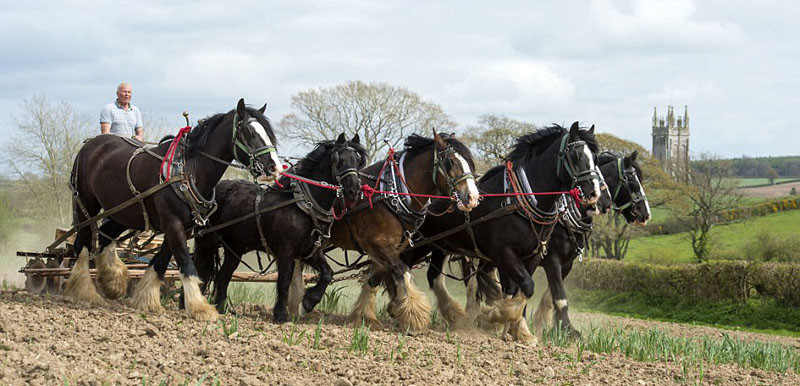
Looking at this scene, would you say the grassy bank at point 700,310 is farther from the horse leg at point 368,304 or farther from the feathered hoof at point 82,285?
the feathered hoof at point 82,285

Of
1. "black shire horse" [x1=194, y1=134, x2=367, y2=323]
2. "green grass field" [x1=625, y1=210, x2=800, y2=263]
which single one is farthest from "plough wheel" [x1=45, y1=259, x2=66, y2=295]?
"green grass field" [x1=625, y1=210, x2=800, y2=263]

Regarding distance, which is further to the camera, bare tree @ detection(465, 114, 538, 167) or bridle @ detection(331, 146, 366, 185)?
bare tree @ detection(465, 114, 538, 167)

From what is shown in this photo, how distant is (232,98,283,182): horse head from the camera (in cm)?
710

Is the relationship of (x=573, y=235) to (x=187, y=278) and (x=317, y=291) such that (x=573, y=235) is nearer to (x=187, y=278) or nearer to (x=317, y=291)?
(x=317, y=291)

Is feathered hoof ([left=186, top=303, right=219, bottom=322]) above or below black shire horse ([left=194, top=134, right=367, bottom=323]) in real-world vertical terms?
below

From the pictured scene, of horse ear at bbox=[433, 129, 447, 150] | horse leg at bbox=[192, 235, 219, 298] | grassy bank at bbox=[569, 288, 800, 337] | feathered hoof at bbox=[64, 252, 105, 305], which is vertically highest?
horse ear at bbox=[433, 129, 447, 150]

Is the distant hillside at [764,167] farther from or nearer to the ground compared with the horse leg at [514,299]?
farther from the ground

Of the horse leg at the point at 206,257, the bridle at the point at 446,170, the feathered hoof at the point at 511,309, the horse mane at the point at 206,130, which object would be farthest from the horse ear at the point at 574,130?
the horse leg at the point at 206,257

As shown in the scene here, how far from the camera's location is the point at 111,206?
776 centimetres

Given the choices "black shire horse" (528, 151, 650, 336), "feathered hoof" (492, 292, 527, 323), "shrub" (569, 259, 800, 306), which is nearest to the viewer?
"feathered hoof" (492, 292, 527, 323)

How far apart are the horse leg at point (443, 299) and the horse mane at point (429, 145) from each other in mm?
1668

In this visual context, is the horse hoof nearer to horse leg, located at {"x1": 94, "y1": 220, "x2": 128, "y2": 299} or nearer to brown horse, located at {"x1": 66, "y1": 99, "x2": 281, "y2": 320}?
brown horse, located at {"x1": 66, "y1": 99, "x2": 281, "y2": 320}

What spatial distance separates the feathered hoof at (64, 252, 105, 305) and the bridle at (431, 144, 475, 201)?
141 inches

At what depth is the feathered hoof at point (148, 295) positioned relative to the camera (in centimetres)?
756
